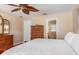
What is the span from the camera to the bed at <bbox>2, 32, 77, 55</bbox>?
1.08 meters

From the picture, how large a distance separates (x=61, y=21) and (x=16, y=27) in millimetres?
546

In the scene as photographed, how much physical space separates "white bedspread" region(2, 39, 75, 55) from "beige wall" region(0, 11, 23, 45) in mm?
94

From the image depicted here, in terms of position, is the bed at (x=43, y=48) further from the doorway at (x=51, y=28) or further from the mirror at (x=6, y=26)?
the mirror at (x=6, y=26)

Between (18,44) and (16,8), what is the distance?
415 mm

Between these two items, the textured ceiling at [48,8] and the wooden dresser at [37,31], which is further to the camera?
the wooden dresser at [37,31]

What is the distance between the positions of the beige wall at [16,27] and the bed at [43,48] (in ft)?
0.31

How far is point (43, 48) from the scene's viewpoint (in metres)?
1.19

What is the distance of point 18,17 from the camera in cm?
123

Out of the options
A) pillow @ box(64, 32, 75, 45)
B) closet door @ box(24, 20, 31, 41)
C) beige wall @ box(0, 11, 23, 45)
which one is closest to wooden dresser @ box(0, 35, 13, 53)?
beige wall @ box(0, 11, 23, 45)

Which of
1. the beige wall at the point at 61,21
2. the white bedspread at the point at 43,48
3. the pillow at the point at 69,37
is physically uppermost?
the beige wall at the point at 61,21

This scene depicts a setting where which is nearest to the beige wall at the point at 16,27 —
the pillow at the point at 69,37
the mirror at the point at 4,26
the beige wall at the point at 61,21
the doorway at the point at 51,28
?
the mirror at the point at 4,26

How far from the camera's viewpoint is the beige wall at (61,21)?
1.19 meters

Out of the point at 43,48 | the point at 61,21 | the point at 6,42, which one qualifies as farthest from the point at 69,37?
the point at 6,42
